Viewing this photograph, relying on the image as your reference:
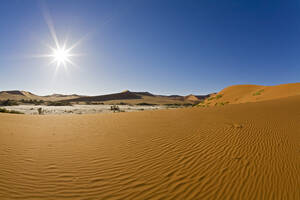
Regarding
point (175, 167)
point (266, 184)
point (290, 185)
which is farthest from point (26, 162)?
point (290, 185)

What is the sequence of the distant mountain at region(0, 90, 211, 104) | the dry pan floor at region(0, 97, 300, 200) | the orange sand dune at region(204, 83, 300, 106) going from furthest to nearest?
1. the distant mountain at region(0, 90, 211, 104)
2. the orange sand dune at region(204, 83, 300, 106)
3. the dry pan floor at region(0, 97, 300, 200)

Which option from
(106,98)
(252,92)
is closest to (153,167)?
(252,92)

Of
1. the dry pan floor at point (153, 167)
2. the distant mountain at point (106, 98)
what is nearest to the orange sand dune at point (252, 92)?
the dry pan floor at point (153, 167)

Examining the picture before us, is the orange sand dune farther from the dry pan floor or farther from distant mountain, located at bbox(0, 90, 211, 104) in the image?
distant mountain, located at bbox(0, 90, 211, 104)

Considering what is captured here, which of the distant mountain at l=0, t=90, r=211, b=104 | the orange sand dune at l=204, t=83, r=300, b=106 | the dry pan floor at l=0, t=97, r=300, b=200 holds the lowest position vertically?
the dry pan floor at l=0, t=97, r=300, b=200

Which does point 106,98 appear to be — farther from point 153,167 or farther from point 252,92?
point 153,167

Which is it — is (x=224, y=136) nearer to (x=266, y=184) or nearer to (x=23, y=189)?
(x=266, y=184)

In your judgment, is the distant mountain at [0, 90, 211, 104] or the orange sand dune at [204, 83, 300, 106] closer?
the orange sand dune at [204, 83, 300, 106]

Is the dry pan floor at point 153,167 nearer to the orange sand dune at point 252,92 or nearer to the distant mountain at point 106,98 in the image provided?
the orange sand dune at point 252,92

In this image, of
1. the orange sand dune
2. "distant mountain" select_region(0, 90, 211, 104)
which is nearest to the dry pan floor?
the orange sand dune

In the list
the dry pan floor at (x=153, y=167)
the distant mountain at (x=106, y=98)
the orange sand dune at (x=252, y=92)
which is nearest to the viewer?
the dry pan floor at (x=153, y=167)

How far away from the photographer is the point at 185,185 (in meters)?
2.84

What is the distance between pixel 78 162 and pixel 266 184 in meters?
4.58

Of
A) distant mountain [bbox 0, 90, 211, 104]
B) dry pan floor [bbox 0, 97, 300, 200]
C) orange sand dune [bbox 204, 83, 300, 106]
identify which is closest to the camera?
dry pan floor [bbox 0, 97, 300, 200]
